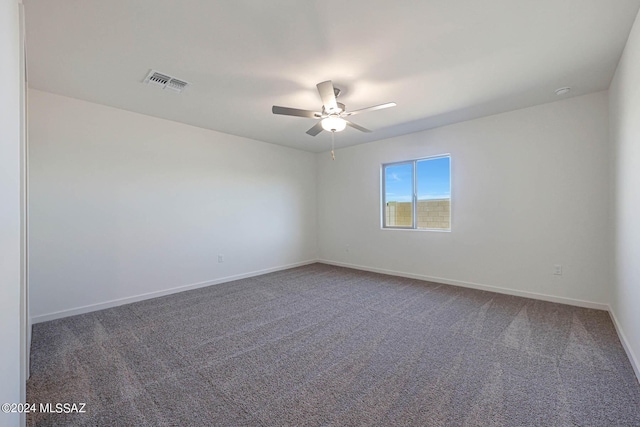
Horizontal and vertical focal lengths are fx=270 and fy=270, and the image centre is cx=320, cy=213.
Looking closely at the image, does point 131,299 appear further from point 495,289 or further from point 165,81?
point 495,289

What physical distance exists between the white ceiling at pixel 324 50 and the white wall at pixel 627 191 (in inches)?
8.8

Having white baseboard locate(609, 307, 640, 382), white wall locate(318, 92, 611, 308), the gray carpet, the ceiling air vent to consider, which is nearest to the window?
white wall locate(318, 92, 611, 308)

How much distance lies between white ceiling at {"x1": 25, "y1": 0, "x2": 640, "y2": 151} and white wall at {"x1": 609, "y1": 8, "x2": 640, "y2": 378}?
0.22 meters

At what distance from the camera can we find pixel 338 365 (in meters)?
2.14

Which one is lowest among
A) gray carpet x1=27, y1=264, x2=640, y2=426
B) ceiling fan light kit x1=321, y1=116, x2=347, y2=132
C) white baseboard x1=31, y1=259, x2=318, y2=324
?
gray carpet x1=27, y1=264, x2=640, y2=426

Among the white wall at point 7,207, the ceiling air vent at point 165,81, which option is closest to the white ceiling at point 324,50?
the ceiling air vent at point 165,81

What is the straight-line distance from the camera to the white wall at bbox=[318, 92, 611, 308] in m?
3.19

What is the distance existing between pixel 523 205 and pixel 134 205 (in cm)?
524

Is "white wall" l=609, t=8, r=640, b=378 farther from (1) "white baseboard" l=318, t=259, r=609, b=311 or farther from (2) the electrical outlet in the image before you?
(2) the electrical outlet

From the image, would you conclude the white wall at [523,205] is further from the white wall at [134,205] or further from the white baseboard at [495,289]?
the white wall at [134,205]

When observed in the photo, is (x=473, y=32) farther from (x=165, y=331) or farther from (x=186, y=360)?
(x=165, y=331)

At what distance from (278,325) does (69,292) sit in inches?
99.1

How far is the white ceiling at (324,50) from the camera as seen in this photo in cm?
183

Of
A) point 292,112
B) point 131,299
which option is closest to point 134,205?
point 131,299
